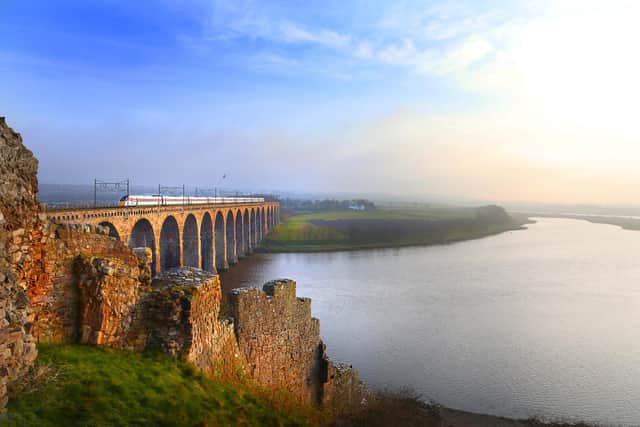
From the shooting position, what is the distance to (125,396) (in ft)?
15.0

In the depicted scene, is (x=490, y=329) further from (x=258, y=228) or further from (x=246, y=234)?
(x=258, y=228)

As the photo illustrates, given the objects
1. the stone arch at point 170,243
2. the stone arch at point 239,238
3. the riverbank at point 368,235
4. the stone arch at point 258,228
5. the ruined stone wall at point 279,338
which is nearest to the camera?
the ruined stone wall at point 279,338

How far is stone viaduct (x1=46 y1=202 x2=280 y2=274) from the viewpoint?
66.9 feet

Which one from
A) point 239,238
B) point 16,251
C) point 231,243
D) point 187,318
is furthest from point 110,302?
point 239,238

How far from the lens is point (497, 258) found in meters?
50.4

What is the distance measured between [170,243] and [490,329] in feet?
72.2

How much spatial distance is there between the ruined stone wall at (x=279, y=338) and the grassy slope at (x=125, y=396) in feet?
7.63

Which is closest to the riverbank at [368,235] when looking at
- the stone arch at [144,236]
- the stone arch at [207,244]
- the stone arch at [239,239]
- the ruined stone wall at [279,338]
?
the stone arch at [239,239]

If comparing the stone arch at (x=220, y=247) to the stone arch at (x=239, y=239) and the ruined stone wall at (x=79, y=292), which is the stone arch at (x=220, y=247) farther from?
the ruined stone wall at (x=79, y=292)

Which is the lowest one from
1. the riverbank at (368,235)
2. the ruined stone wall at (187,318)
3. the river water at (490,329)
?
the river water at (490,329)

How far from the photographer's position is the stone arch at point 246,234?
52.0 metres

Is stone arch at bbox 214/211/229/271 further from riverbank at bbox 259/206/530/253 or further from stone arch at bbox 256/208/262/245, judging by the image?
stone arch at bbox 256/208/262/245

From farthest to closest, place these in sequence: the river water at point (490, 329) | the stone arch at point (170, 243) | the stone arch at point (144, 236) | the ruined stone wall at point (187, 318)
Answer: the stone arch at point (170, 243) → the stone arch at point (144, 236) → the river water at point (490, 329) → the ruined stone wall at point (187, 318)

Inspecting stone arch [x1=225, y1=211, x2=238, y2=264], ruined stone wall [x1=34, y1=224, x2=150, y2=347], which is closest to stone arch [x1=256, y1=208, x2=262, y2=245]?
Answer: stone arch [x1=225, y1=211, x2=238, y2=264]
